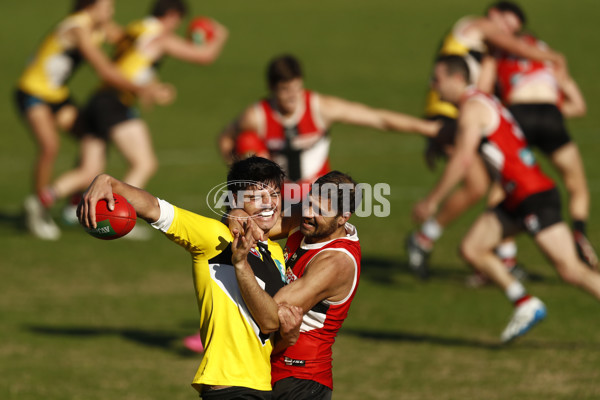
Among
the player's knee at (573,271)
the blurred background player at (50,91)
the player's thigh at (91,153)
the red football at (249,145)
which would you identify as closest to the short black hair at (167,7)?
the blurred background player at (50,91)

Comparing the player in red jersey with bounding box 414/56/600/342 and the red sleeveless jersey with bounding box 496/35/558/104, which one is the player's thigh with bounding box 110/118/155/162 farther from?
the player in red jersey with bounding box 414/56/600/342

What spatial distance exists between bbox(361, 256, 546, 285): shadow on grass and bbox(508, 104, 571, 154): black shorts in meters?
1.57

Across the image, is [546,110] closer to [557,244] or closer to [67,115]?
[557,244]

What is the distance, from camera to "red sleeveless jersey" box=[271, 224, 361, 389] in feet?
15.5

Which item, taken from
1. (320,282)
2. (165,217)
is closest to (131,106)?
(165,217)

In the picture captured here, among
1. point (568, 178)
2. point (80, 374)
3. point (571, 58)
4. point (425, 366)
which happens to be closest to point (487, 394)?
point (425, 366)

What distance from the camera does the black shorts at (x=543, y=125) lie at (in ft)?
33.0

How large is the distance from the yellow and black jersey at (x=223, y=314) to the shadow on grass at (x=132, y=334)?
12.6 ft

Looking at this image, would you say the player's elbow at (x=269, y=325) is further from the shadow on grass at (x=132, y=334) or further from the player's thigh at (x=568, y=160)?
the player's thigh at (x=568, y=160)

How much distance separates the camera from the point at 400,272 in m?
11.0

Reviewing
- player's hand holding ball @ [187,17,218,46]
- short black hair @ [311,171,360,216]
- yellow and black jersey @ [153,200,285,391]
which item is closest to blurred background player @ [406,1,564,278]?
player's hand holding ball @ [187,17,218,46]

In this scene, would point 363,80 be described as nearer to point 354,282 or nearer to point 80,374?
point 80,374

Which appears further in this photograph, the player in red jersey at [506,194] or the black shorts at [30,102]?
the black shorts at [30,102]

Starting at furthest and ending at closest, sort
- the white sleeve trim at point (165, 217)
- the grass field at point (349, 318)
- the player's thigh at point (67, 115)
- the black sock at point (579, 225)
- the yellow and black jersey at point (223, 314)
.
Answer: the player's thigh at point (67, 115)
the black sock at point (579, 225)
the grass field at point (349, 318)
the yellow and black jersey at point (223, 314)
the white sleeve trim at point (165, 217)
